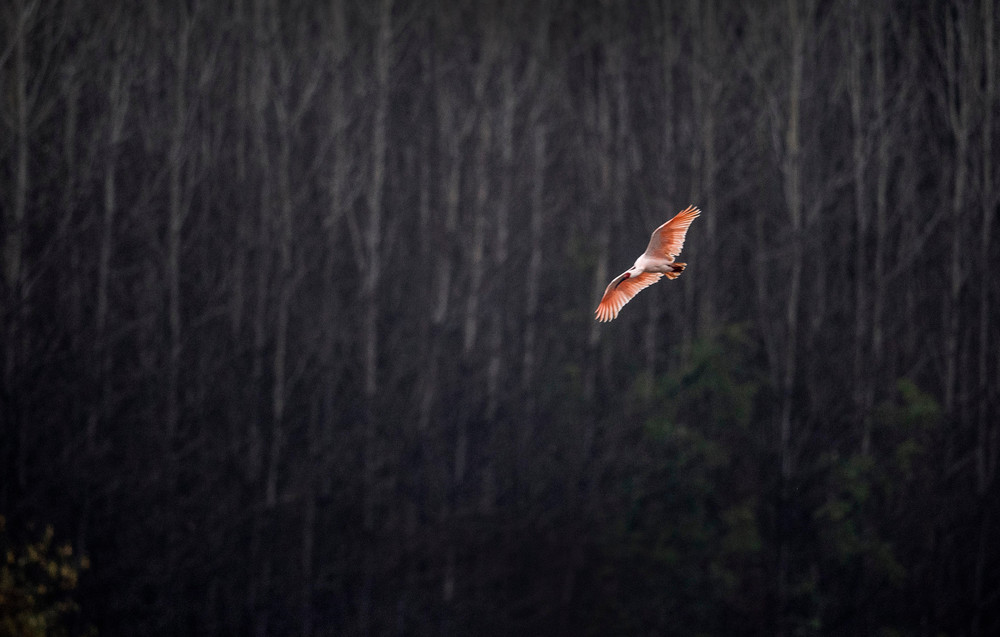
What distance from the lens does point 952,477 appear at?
14.2 m

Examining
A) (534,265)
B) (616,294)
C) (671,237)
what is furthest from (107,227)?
(671,237)

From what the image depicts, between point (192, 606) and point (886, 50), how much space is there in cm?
1288

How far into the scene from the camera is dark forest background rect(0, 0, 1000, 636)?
13469 millimetres

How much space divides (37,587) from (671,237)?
29.6ft

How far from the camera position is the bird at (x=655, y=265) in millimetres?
4559

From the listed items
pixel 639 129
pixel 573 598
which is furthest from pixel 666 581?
pixel 639 129

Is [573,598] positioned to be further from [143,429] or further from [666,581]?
[143,429]

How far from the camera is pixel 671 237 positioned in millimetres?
4891

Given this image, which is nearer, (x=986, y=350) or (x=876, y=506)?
(x=876, y=506)

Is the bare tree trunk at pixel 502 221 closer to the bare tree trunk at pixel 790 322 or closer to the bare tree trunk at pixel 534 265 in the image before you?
the bare tree trunk at pixel 534 265

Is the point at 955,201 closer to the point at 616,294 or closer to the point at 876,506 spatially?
the point at 876,506

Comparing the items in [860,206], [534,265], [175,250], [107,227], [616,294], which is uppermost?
[860,206]

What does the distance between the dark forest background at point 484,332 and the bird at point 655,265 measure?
8.26m

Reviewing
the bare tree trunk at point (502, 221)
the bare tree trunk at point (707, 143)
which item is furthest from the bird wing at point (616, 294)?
the bare tree trunk at point (502, 221)
